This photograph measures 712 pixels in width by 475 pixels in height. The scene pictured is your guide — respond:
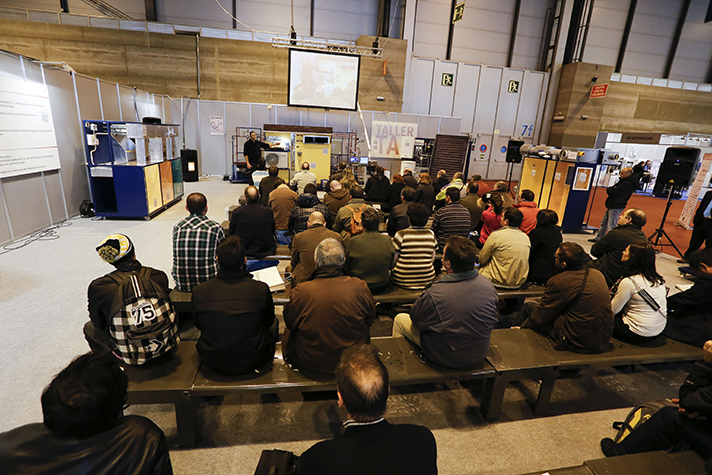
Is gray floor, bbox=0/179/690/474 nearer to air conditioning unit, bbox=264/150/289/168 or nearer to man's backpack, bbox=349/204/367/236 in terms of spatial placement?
man's backpack, bbox=349/204/367/236

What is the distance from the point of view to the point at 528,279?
4.41m

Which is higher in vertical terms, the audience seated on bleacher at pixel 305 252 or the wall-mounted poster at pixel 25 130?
the wall-mounted poster at pixel 25 130

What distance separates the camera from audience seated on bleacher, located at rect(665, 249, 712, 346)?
296 cm

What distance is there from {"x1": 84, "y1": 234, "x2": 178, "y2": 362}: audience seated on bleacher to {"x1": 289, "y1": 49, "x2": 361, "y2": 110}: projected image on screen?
431 inches

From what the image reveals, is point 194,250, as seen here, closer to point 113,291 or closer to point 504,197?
point 113,291

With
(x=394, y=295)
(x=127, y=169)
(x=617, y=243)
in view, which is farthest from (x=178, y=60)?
(x=617, y=243)

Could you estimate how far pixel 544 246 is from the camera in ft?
13.8

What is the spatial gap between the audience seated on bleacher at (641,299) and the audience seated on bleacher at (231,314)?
9.24ft

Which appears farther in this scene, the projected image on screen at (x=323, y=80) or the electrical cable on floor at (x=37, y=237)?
the projected image on screen at (x=323, y=80)

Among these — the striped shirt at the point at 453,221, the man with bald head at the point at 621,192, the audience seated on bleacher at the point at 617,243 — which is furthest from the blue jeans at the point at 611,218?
the striped shirt at the point at 453,221

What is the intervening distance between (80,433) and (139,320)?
1145 millimetres

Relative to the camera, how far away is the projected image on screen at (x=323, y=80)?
12.1 m

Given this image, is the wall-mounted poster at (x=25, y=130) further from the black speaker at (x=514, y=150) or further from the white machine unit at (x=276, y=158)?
the black speaker at (x=514, y=150)

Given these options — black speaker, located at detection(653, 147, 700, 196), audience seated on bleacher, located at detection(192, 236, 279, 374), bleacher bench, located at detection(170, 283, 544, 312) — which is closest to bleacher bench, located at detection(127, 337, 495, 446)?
audience seated on bleacher, located at detection(192, 236, 279, 374)
